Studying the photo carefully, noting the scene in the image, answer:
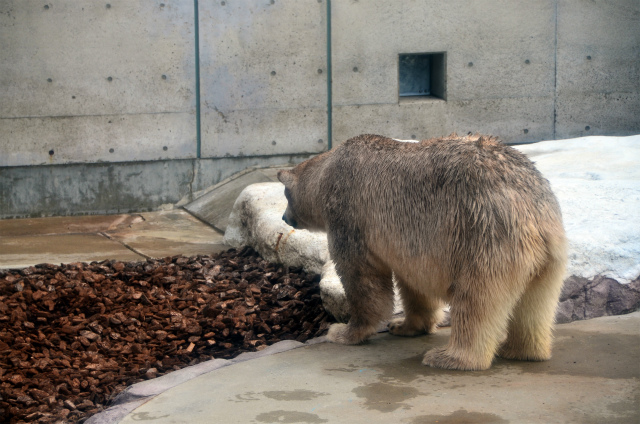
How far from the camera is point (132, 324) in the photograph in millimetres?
5039

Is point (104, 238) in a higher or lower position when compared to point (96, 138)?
lower

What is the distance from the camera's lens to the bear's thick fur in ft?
11.9

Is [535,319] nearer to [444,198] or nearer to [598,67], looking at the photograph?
[444,198]

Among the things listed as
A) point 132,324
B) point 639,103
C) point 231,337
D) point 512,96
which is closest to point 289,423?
point 231,337

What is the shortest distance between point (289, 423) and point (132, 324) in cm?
212

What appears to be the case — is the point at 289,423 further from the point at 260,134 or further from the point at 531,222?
the point at 260,134

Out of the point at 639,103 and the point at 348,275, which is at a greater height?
the point at 639,103

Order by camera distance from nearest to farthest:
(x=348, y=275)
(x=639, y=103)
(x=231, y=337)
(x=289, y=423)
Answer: (x=289, y=423) → (x=348, y=275) → (x=231, y=337) → (x=639, y=103)

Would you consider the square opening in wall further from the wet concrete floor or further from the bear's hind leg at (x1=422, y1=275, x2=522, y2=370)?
the bear's hind leg at (x1=422, y1=275, x2=522, y2=370)

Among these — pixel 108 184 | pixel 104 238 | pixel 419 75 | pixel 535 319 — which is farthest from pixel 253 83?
pixel 535 319

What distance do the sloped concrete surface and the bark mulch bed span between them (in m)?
0.59

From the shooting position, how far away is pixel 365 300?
432 cm

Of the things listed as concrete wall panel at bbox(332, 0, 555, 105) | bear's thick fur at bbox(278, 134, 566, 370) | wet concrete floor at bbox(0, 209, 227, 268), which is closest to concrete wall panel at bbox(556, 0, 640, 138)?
concrete wall panel at bbox(332, 0, 555, 105)

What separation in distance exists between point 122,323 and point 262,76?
4741 mm
